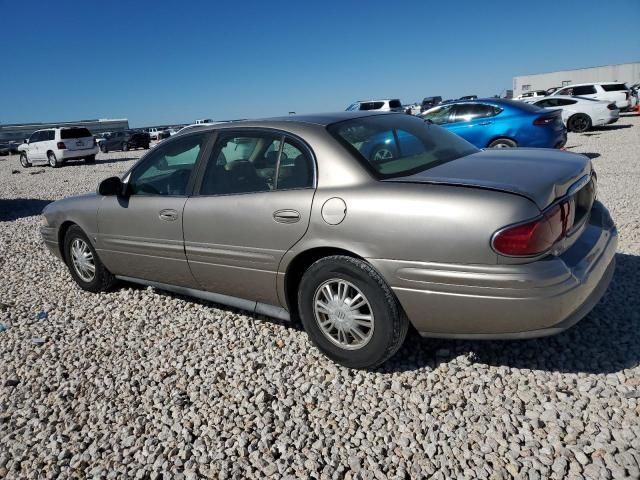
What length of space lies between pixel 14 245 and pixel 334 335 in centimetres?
607

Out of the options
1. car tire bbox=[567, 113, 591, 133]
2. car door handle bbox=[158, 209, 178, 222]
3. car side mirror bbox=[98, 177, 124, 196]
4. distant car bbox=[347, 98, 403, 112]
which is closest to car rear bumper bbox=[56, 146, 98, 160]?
distant car bbox=[347, 98, 403, 112]

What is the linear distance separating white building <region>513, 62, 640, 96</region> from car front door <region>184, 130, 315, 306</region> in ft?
159

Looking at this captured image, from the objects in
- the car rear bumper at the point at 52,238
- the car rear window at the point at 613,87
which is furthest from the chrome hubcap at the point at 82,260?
the car rear window at the point at 613,87

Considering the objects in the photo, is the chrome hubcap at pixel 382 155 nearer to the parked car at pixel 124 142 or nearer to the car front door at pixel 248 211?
the car front door at pixel 248 211

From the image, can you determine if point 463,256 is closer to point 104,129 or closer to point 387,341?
point 387,341

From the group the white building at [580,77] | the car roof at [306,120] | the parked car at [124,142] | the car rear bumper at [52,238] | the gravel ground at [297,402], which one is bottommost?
the gravel ground at [297,402]

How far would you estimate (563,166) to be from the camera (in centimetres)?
281

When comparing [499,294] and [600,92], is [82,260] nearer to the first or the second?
[499,294]

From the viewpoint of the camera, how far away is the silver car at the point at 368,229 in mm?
2375

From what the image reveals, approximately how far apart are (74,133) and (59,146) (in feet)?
3.04

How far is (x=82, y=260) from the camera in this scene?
465 cm

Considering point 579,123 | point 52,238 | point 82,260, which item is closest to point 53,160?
point 52,238

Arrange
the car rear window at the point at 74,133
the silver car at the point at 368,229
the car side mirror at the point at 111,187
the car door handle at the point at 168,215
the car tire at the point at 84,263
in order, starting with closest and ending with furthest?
the silver car at the point at 368,229 → the car door handle at the point at 168,215 → the car side mirror at the point at 111,187 → the car tire at the point at 84,263 → the car rear window at the point at 74,133

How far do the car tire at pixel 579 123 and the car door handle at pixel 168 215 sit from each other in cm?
1786
